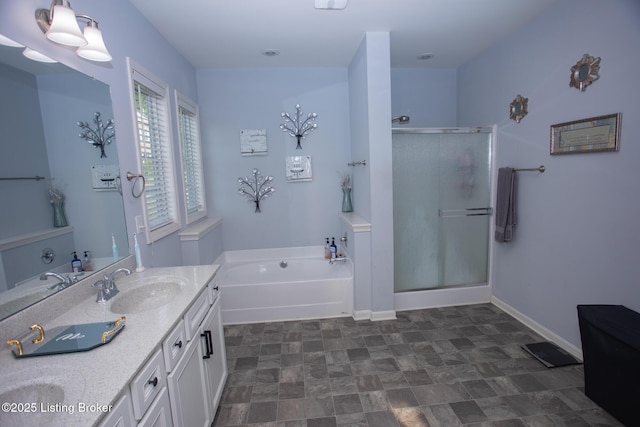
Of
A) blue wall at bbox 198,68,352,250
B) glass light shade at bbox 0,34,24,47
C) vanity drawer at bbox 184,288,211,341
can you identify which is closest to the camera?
glass light shade at bbox 0,34,24,47

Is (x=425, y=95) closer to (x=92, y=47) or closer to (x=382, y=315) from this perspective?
(x=382, y=315)

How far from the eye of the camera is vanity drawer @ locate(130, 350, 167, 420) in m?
0.93

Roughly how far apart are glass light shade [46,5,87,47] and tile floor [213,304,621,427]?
212 cm

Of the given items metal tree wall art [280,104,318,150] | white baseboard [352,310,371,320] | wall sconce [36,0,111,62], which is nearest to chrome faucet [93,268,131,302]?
wall sconce [36,0,111,62]

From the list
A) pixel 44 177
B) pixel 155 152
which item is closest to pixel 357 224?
pixel 155 152

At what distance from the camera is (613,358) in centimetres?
157

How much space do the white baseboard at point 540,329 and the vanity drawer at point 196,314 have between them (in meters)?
2.67

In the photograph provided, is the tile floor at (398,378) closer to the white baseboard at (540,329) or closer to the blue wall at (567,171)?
the white baseboard at (540,329)

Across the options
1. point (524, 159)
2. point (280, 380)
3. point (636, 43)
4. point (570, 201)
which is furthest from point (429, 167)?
point (280, 380)

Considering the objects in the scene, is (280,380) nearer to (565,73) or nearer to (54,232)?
(54,232)

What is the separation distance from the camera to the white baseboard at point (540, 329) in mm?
2201

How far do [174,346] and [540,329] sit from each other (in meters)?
2.84

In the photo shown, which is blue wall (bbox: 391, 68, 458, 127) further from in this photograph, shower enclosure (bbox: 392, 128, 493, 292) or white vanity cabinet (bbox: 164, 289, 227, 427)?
white vanity cabinet (bbox: 164, 289, 227, 427)

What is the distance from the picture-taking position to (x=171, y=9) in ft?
6.89
